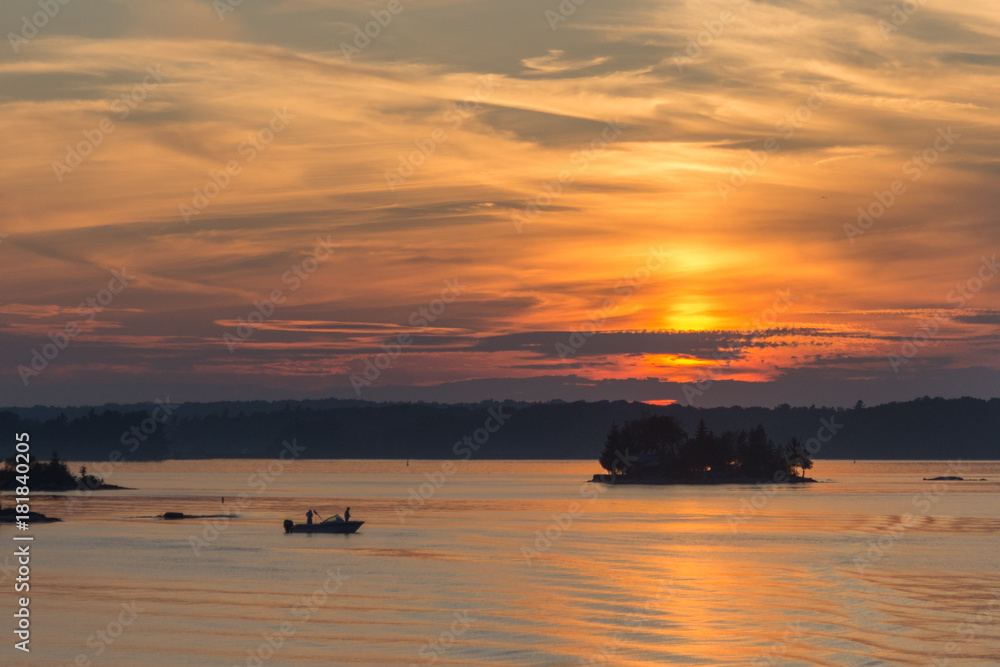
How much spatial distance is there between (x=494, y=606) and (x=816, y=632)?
1443 cm

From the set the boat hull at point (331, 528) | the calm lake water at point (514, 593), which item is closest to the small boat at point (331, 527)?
the boat hull at point (331, 528)

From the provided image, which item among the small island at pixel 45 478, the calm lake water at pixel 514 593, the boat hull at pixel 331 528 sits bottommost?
the calm lake water at pixel 514 593

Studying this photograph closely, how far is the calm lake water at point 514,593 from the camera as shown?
132 ft

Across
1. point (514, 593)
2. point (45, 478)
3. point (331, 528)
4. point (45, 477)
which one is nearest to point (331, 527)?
point (331, 528)

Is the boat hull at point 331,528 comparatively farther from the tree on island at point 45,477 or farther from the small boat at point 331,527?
the tree on island at point 45,477

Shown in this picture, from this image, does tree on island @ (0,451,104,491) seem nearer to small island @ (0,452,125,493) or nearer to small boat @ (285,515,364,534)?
small island @ (0,452,125,493)

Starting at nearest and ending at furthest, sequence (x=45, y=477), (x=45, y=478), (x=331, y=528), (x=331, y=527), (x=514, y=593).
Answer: (x=514, y=593) → (x=331, y=528) → (x=331, y=527) → (x=45, y=478) → (x=45, y=477)

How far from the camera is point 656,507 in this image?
141625 millimetres

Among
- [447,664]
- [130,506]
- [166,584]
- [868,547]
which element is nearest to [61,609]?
[166,584]

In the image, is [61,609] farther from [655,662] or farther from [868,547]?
[868,547]

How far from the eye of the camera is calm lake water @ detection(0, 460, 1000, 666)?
40.2 m

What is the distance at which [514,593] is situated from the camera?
5453cm

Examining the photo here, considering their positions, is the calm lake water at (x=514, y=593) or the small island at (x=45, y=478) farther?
the small island at (x=45, y=478)

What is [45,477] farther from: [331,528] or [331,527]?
[331,528]
